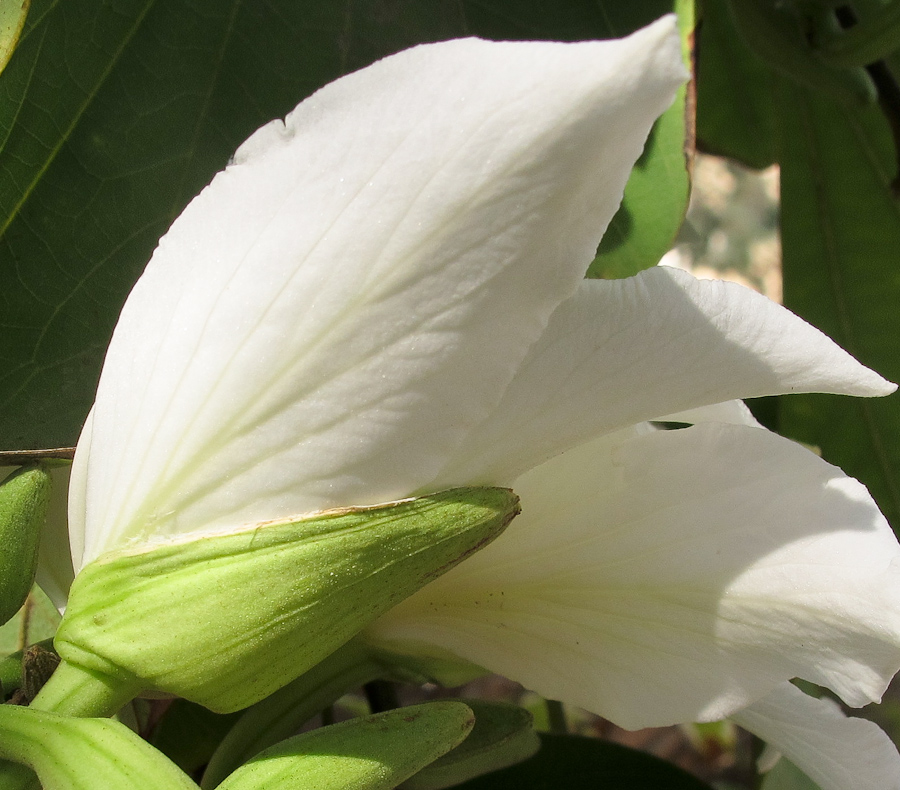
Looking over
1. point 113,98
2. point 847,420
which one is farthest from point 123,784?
point 847,420

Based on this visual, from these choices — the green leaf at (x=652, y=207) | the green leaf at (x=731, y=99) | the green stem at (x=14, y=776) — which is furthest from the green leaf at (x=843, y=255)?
the green stem at (x=14, y=776)

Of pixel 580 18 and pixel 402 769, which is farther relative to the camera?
pixel 580 18

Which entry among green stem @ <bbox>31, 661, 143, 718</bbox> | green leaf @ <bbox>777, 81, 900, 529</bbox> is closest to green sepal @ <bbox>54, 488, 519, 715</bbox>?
green stem @ <bbox>31, 661, 143, 718</bbox>

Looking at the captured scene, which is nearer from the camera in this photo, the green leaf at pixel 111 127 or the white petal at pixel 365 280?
the white petal at pixel 365 280

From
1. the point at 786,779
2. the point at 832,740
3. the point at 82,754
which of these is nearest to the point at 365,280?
the point at 82,754

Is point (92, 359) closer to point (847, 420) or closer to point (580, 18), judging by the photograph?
point (580, 18)

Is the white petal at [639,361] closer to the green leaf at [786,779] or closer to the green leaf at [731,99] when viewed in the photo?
the green leaf at [786,779]

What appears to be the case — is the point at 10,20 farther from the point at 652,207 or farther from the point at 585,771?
the point at 585,771

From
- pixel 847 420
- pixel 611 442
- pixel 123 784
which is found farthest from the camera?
pixel 847 420
